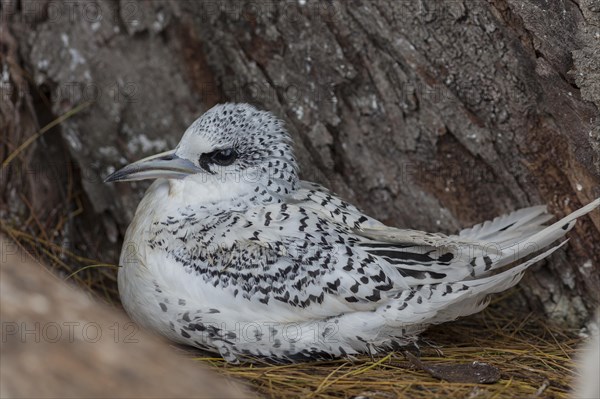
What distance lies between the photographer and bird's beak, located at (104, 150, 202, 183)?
382 cm

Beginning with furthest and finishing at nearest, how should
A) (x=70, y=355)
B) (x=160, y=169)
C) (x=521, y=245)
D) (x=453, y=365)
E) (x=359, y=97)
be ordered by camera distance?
(x=359, y=97)
(x=160, y=169)
(x=521, y=245)
(x=453, y=365)
(x=70, y=355)

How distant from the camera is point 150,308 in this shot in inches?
144

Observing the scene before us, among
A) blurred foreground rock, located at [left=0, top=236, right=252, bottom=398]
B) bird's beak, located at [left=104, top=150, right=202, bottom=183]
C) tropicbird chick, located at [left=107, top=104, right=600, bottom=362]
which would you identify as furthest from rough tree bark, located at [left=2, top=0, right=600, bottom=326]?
blurred foreground rock, located at [left=0, top=236, right=252, bottom=398]

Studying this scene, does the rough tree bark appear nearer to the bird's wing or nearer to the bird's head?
the bird's wing

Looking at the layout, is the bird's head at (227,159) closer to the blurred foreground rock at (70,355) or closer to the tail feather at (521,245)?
the tail feather at (521,245)

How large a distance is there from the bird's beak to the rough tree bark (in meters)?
0.89

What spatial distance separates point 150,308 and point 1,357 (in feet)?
→ 4.52

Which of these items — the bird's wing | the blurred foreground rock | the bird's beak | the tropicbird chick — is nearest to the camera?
the blurred foreground rock

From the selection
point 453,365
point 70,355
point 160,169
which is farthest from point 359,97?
point 70,355

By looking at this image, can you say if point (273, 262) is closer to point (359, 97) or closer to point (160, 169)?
point (160, 169)

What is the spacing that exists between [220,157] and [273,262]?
631 mm

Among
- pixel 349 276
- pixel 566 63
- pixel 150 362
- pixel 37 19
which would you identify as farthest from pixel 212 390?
pixel 37 19

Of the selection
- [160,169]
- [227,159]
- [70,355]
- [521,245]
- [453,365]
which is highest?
[160,169]

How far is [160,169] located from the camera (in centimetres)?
383
